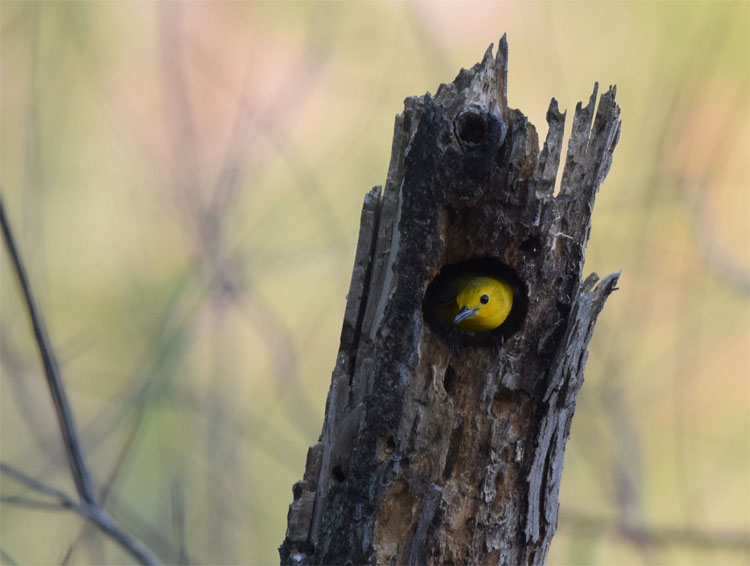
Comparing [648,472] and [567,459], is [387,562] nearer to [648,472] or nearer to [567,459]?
[567,459]

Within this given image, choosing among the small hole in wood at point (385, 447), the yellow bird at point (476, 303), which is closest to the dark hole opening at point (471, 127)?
the yellow bird at point (476, 303)

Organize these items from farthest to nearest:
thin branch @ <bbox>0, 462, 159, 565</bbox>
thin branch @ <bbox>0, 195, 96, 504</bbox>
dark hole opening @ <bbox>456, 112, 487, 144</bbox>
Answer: thin branch @ <bbox>0, 462, 159, 565</bbox>, thin branch @ <bbox>0, 195, 96, 504</bbox>, dark hole opening @ <bbox>456, 112, 487, 144</bbox>

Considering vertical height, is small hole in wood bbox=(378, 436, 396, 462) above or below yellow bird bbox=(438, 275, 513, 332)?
below

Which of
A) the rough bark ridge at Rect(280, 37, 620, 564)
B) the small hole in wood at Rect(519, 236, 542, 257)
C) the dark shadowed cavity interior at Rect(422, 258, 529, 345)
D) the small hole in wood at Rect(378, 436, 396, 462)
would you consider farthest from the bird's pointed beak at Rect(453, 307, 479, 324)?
the small hole in wood at Rect(378, 436, 396, 462)

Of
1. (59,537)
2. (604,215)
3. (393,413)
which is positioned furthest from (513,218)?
(59,537)

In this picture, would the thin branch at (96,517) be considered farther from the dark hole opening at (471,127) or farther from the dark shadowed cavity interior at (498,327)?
the dark hole opening at (471,127)

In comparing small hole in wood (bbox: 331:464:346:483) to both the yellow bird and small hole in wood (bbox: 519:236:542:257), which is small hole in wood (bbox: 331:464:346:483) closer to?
the yellow bird

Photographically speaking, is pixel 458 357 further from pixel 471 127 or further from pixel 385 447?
pixel 471 127

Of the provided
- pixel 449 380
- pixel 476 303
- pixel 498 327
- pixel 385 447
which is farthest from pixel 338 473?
pixel 476 303
